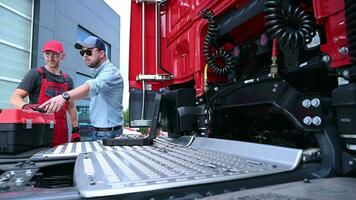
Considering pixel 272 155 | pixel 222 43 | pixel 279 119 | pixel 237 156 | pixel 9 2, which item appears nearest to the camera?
pixel 272 155

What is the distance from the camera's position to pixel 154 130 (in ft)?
9.55

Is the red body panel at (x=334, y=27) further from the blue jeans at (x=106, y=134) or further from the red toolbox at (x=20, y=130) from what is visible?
the blue jeans at (x=106, y=134)

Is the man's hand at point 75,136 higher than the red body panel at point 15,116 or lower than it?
lower

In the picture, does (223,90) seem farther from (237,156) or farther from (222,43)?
(237,156)

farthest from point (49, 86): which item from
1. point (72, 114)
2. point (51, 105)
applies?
point (51, 105)

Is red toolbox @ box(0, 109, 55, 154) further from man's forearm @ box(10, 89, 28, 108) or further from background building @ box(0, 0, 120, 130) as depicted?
background building @ box(0, 0, 120, 130)

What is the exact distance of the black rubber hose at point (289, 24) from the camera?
1772 millimetres

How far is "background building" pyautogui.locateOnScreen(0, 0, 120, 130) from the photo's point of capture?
912 centimetres

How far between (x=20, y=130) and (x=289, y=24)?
1.70 meters

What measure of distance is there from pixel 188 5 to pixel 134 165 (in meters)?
2.16

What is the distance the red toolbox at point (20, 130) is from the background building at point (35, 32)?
24.6ft

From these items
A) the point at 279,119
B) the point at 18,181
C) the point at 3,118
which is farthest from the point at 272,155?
the point at 3,118

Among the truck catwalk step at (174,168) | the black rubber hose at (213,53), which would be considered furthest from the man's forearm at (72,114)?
the truck catwalk step at (174,168)

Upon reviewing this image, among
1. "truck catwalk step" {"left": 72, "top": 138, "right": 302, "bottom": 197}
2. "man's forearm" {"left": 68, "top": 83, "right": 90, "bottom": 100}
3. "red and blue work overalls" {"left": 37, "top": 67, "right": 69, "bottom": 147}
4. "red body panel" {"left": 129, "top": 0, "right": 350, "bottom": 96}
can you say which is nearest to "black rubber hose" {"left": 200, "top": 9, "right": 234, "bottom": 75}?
"red body panel" {"left": 129, "top": 0, "right": 350, "bottom": 96}
